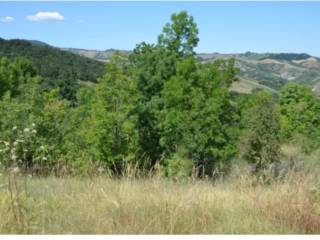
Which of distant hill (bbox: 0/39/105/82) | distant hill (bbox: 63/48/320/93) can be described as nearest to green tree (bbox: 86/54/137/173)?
distant hill (bbox: 0/39/105/82)

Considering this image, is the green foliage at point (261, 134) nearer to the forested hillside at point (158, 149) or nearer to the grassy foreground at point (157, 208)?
the forested hillside at point (158, 149)

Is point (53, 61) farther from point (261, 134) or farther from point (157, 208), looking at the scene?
point (157, 208)

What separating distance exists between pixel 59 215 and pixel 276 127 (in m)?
30.3

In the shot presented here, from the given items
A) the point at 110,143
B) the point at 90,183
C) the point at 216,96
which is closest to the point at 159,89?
the point at 216,96

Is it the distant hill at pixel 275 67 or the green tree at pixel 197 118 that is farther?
the distant hill at pixel 275 67

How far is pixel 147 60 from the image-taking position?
3419 centimetres

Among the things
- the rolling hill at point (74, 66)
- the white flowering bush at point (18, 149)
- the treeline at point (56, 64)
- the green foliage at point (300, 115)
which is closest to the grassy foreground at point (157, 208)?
the white flowering bush at point (18, 149)

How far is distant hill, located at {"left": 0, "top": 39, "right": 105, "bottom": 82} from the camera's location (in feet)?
274

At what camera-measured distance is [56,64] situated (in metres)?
90.0

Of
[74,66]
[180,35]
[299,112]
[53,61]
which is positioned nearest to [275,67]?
[74,66]

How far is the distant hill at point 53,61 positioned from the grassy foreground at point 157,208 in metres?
74.4

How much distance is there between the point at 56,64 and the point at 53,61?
3441mm

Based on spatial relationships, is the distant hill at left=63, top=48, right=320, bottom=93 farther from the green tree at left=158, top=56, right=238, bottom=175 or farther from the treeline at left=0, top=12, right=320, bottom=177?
the green tree at left=158, top=56, right=238, bottom=175

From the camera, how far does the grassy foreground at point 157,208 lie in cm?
382
